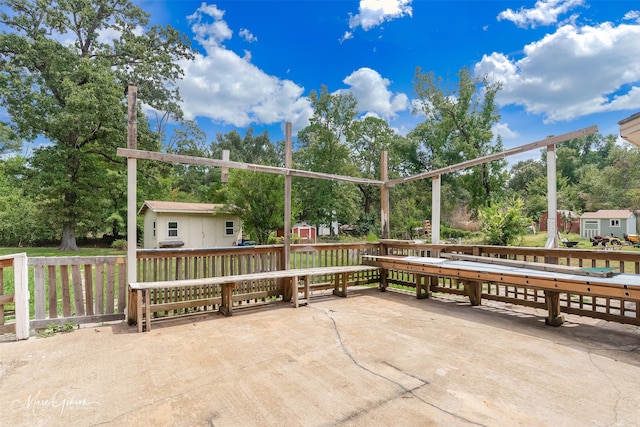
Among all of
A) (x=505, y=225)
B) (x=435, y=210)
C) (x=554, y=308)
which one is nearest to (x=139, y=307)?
(x=435, y=210)

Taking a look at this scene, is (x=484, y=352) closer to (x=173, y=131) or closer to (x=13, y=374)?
(x=13, y=374)

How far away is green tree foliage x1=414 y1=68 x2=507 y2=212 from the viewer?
20703 mm

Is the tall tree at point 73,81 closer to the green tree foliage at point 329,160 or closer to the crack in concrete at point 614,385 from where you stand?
the green tree foliage at point 329,160

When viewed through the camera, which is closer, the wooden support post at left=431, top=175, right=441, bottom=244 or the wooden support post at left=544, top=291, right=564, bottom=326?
the wooden support post at left=544, top=291, right=564, bottom=326

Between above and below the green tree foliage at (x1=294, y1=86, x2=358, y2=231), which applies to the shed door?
below

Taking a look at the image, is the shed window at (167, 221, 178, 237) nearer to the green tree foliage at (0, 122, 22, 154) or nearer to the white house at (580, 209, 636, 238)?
the green tree foliage at (0, 122, 22, 154)

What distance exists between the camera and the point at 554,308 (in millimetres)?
3875

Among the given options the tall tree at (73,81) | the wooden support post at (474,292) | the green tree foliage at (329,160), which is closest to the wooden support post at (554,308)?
the wooden support post at (474,292)

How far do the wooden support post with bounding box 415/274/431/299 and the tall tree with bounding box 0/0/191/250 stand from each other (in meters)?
Result: 14.7

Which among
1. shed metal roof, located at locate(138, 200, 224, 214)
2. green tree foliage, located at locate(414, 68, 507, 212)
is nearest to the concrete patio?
shed metal roof, located at locate(138, 200, 224, 214)

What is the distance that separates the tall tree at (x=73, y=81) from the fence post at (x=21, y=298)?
12444mm

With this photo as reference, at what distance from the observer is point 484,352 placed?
120 inches

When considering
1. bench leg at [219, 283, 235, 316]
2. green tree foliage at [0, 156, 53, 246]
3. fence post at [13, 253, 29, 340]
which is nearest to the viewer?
fence post at [13, 253, 29, 340]

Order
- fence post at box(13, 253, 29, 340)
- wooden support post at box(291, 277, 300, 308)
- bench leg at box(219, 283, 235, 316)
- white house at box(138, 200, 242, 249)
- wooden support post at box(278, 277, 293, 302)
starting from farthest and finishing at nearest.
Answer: white house at box(138, 200, 242, 249) → wooden support post at box(278, 277, 293, 302) → wooden support post at box(291, 277, 300, 308) → bench leg at box(219, 283, 235, 316) → fence post at box(13, 253, 29, 340)
